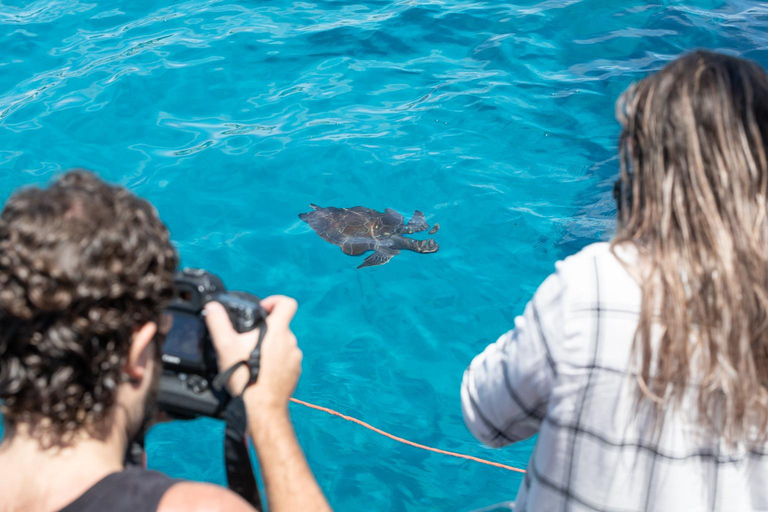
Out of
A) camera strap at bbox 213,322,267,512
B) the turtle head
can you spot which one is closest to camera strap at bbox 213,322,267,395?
camera strap at bbox 213,322,267,512

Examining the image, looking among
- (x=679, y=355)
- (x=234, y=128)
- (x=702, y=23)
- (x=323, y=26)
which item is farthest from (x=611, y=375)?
(x=702, y=23)

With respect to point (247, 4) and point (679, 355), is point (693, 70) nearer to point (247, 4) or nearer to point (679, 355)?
point (679, 355)

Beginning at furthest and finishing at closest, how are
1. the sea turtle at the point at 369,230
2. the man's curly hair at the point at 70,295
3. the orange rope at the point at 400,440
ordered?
the sea turtle at the point at 369,230, the orange rope at the point at 400,440, the man's curly hair at the point at 70,295

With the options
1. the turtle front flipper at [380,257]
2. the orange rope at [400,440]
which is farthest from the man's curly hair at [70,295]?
the turtle front flipper at [380,257]

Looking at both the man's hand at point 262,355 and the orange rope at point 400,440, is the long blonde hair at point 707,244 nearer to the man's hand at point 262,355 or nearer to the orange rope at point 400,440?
the man's hand at point 262,355

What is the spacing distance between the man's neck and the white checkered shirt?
986 mm

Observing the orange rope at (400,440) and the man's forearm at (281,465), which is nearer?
the man's forearm at (281,465)

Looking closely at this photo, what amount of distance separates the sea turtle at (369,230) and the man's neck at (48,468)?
4317mm

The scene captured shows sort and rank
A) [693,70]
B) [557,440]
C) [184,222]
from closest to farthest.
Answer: [693,70] → [557,440] → [184,222]

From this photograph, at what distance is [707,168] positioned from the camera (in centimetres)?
155

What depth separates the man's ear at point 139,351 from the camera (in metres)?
1.66

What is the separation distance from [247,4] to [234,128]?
10.8ft

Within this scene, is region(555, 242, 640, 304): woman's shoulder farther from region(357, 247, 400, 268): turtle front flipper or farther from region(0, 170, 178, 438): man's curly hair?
region(357, 247, 400, 268): turtle front flipper

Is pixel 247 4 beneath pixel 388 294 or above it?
above
